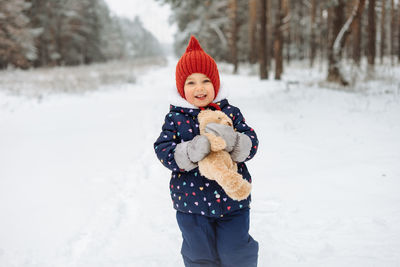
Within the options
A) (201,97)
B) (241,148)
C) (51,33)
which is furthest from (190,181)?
(51,33)

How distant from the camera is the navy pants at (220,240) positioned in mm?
1623

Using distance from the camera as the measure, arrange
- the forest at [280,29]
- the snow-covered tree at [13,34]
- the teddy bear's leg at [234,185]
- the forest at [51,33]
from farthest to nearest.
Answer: the forest at [51,33], the snow-covered tree at [13,34], the forest at [280,29], the teddy bear's leg at [234,185]

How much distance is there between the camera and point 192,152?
4.61 feet

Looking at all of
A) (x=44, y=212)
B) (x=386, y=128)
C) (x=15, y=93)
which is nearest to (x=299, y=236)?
(x=44, y=212)

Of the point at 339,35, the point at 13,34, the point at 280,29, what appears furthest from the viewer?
the point at 13,34

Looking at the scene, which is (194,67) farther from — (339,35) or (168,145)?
(339,35)

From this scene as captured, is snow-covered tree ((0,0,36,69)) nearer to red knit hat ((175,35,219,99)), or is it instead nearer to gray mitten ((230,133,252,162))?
red knit hat ((175,35,219,99))

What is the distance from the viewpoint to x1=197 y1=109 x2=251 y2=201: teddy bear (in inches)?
53.6

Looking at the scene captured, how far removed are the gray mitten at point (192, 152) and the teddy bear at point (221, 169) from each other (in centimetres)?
3

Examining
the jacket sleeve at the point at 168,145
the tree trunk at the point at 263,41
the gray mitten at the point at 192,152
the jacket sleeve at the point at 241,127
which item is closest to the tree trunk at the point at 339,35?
the tree trunk at the point at 263,41

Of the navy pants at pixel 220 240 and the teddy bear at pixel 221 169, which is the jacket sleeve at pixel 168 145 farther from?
the navy pants at pixel 220 240

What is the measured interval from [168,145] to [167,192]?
1810 mm

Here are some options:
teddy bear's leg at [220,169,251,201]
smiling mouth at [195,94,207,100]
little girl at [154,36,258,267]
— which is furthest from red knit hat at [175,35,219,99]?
teddy bear's leg at [220,169,251,201]

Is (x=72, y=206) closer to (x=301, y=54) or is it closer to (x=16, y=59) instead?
(x=16, y=59)
